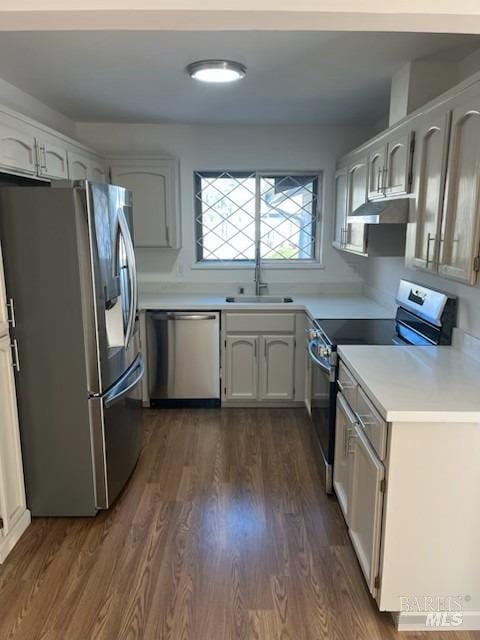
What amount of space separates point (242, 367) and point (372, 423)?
2.08m

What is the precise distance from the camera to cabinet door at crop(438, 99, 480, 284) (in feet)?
5.70

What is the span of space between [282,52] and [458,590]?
250 cm

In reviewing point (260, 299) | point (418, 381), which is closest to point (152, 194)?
point (260, 299)

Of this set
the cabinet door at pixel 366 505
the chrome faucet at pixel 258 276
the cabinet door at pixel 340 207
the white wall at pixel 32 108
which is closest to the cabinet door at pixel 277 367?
the chrome faucet at pixel 258 276

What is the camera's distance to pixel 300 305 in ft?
12.2

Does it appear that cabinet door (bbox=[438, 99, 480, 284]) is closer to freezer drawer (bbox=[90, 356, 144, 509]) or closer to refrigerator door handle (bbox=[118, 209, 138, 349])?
refrigerator door handle (bbox=[118, 209, 138, 349])

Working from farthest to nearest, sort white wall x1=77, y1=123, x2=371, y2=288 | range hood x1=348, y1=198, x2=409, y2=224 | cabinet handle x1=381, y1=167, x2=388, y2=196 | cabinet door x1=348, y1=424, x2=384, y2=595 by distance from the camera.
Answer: white wall x1=77, y1=123, x2=371, y2=288 → cabinet handle x1=381, y1=167, x2=388, y2=196 → range hood x1=348, y1=198, x2=409, y2=224 → cabinet door x1=348, y1=424, x2=384, y2=595

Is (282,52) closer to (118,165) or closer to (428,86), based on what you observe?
(428,86)

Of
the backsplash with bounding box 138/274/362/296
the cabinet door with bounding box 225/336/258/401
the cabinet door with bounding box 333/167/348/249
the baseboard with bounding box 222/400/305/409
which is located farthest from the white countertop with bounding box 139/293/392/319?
the baseboard with bounding box 222/400/305/409

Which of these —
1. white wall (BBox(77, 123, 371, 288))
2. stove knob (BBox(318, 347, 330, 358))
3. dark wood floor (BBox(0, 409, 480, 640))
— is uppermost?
white wall (BBox(77, 123, 371, 288))

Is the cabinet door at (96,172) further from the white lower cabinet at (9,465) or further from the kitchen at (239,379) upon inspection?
the white lower cabinet at (9,465)

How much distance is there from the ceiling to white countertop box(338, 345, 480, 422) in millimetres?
1473

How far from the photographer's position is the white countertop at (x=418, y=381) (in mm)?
1584

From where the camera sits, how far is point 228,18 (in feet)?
4.08
